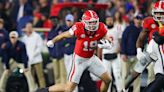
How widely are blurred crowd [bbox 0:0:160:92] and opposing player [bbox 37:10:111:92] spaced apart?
1.71 meters

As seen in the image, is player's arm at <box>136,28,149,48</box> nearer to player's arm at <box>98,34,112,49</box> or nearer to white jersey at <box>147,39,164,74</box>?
player's arm at <box>98,34,112,49</box>

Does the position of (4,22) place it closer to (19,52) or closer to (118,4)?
(19,52)

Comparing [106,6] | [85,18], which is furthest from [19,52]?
[85,18]

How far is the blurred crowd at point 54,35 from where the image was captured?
15.9m

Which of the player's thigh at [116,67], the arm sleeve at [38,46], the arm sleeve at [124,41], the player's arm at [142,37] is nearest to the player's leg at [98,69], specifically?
the player's arm at [142,37]

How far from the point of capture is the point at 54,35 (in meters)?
16.4

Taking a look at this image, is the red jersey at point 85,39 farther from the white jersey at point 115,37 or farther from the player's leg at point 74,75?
the white jersey at point 115,37

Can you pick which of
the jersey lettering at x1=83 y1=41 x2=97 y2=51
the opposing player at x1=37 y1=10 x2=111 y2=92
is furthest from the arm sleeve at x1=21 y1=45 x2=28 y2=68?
the jersey lettering at x1=83 y1=41 x2=97 y2=51

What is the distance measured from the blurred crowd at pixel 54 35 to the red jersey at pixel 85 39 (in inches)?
69.1

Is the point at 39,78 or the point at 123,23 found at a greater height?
the point at 123,23

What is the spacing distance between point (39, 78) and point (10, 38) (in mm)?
1225

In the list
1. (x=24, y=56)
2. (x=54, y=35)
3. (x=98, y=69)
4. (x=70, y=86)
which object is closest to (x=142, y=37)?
(x=98, y=69)

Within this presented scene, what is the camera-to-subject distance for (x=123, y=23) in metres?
17.2

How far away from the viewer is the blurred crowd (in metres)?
15.9
